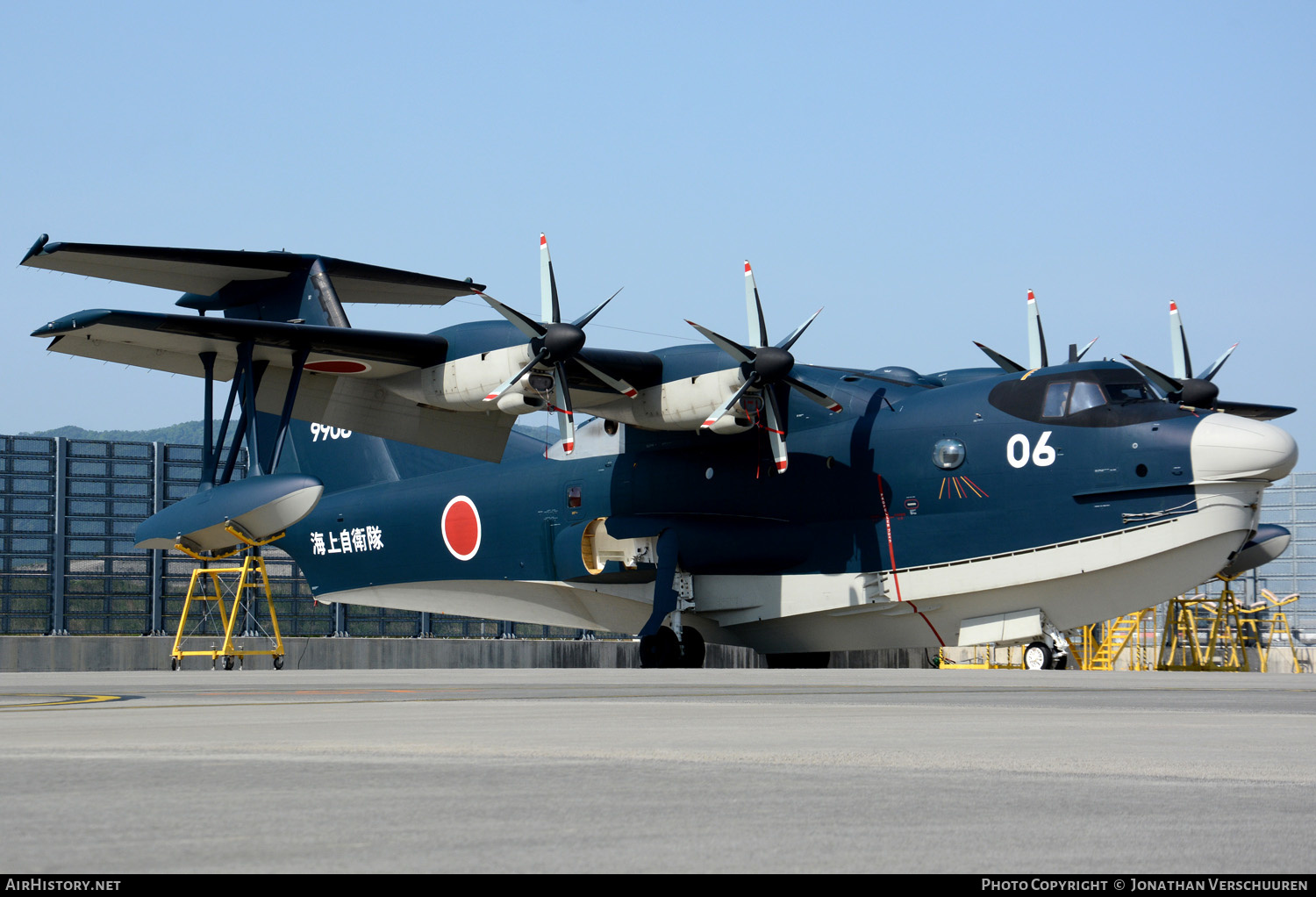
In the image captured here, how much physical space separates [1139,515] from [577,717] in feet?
39.6

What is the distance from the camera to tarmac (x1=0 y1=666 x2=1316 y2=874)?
110 inches

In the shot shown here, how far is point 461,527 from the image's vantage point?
23766 millimetres

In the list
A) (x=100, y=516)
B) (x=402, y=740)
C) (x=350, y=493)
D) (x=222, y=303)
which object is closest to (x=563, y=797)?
(x=402, y=740)

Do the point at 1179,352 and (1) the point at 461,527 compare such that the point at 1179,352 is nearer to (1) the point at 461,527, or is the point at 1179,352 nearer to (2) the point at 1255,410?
(2) the point at 1255,410

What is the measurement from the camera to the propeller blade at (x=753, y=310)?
64.0 feet

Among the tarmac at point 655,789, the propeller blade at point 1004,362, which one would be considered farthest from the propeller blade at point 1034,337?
the tarmac at point 655,789

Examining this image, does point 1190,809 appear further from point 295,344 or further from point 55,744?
point 295,344

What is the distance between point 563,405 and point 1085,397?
7061 millimetres

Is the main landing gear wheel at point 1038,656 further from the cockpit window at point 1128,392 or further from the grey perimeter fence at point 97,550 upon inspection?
the grey perimeter fence at point 97,550

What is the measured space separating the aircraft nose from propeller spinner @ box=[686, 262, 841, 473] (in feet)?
16.4

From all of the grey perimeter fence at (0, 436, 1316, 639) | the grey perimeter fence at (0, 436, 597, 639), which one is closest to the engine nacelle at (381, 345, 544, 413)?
the grey perimeter fence at (0, 436, 597, 639)

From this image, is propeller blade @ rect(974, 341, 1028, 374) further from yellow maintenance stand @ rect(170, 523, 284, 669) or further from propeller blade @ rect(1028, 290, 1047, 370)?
yellow maintenance stand @ rect(170, 523, 284, 669)

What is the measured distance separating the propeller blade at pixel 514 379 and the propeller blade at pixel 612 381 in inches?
25.4
